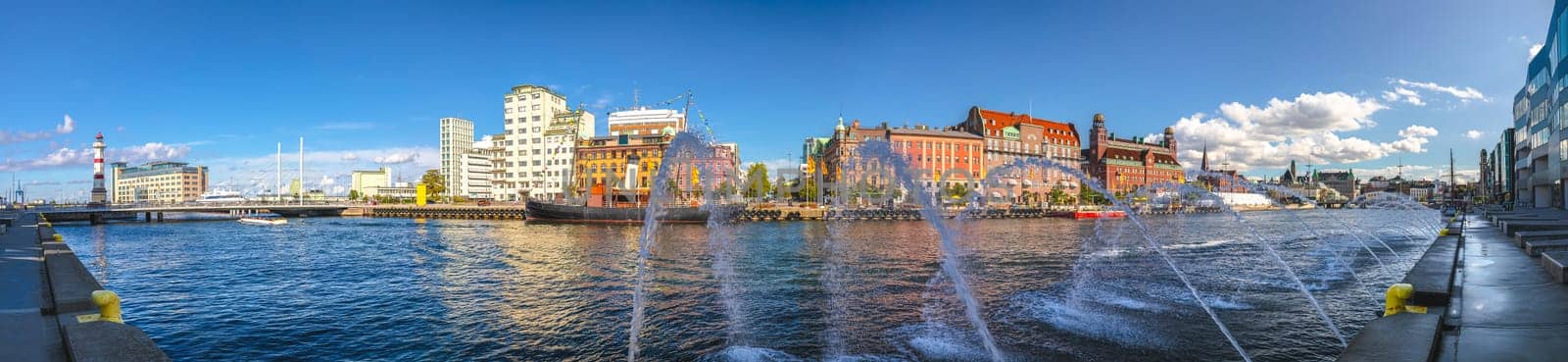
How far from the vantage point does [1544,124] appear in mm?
62312

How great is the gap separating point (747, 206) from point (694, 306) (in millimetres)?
80017

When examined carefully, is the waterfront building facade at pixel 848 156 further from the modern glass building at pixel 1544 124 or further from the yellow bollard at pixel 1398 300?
the yellow bollard at pixel 1398 300

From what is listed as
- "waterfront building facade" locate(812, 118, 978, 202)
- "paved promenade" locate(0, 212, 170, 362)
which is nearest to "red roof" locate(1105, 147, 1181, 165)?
"waterfront building facade" locate(812, 118, 978, 202)

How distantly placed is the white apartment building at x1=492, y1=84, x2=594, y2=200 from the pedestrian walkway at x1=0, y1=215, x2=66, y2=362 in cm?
12837

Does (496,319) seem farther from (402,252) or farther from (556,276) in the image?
(402,252)

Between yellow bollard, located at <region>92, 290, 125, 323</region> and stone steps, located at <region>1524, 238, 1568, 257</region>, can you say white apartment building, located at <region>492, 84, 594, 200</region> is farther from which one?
stone steps, located at <region>1524, 238, 1568, 257</region>

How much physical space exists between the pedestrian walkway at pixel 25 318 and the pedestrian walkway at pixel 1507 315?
19383 mm

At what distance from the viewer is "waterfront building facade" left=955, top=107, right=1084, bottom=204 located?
14312 cm

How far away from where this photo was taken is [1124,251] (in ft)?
124

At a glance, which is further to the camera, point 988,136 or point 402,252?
point 988,136

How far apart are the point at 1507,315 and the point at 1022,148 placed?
143264mm

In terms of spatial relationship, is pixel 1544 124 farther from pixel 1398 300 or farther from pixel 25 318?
pixel 25 318

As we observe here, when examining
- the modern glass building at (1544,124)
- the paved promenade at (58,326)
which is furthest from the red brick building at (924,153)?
the paved promenade at (58,326)

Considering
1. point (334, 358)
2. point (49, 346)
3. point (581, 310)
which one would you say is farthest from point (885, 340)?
point (49, 346)
